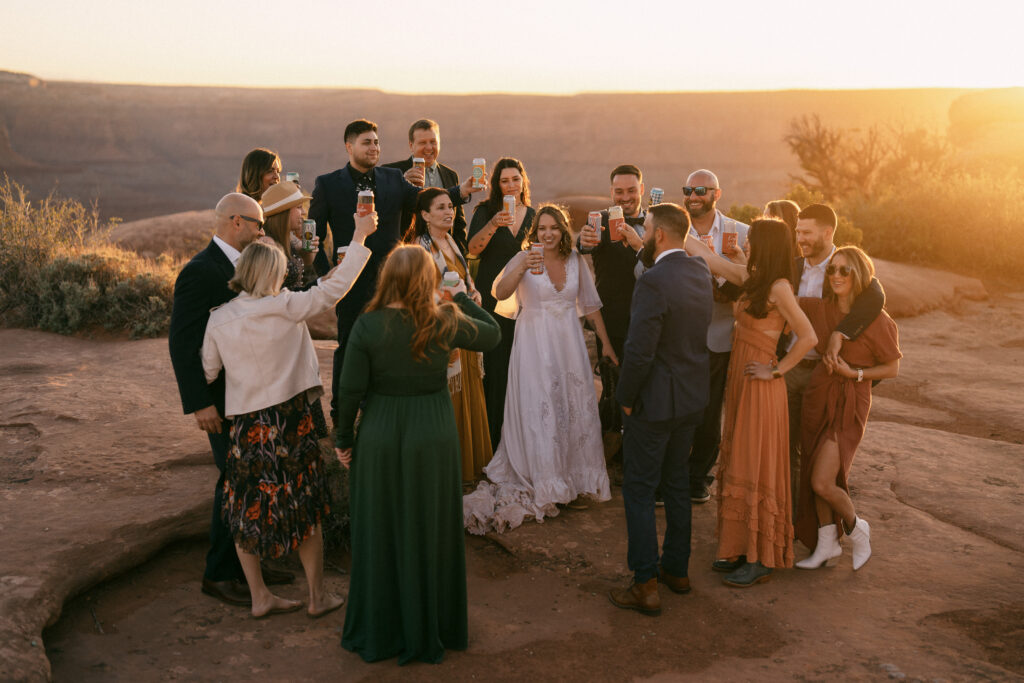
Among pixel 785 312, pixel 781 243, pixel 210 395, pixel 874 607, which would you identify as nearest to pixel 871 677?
pixel 874 607

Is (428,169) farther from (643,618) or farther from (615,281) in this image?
(643,618)

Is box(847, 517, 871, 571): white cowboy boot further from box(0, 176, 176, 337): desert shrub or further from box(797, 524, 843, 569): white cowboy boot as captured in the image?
box(0, 176, 176, 337): desert shrub

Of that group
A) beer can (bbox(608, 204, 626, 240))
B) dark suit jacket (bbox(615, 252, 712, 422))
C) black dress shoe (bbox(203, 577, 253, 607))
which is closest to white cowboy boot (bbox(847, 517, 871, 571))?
dark suit jacket (bbox(615, 252, 712, 422))

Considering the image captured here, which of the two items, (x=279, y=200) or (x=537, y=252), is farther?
(x=537, y=252)

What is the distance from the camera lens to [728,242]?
4.45 m

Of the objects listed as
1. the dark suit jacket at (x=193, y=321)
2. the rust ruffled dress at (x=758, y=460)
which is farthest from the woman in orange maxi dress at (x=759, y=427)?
the dark suit jacket at (x=193, y=321)

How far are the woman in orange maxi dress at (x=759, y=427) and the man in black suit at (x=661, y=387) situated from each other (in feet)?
1.14

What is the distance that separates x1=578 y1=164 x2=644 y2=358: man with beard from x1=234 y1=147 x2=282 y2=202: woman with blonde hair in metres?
2.02

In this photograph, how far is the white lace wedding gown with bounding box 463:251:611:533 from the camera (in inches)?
190

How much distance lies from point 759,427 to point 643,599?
106 cm

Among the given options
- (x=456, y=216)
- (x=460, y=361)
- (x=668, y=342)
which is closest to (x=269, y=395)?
(x=460, y=361)

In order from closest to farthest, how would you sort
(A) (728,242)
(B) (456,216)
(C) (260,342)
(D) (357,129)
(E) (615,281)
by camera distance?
(C) (260,342), (A) (728,242), (D) (357,129), (E) (615,281), (B) (456,216)

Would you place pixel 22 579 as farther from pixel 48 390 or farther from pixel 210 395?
pixel 48 390

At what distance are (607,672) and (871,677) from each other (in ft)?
3.61
